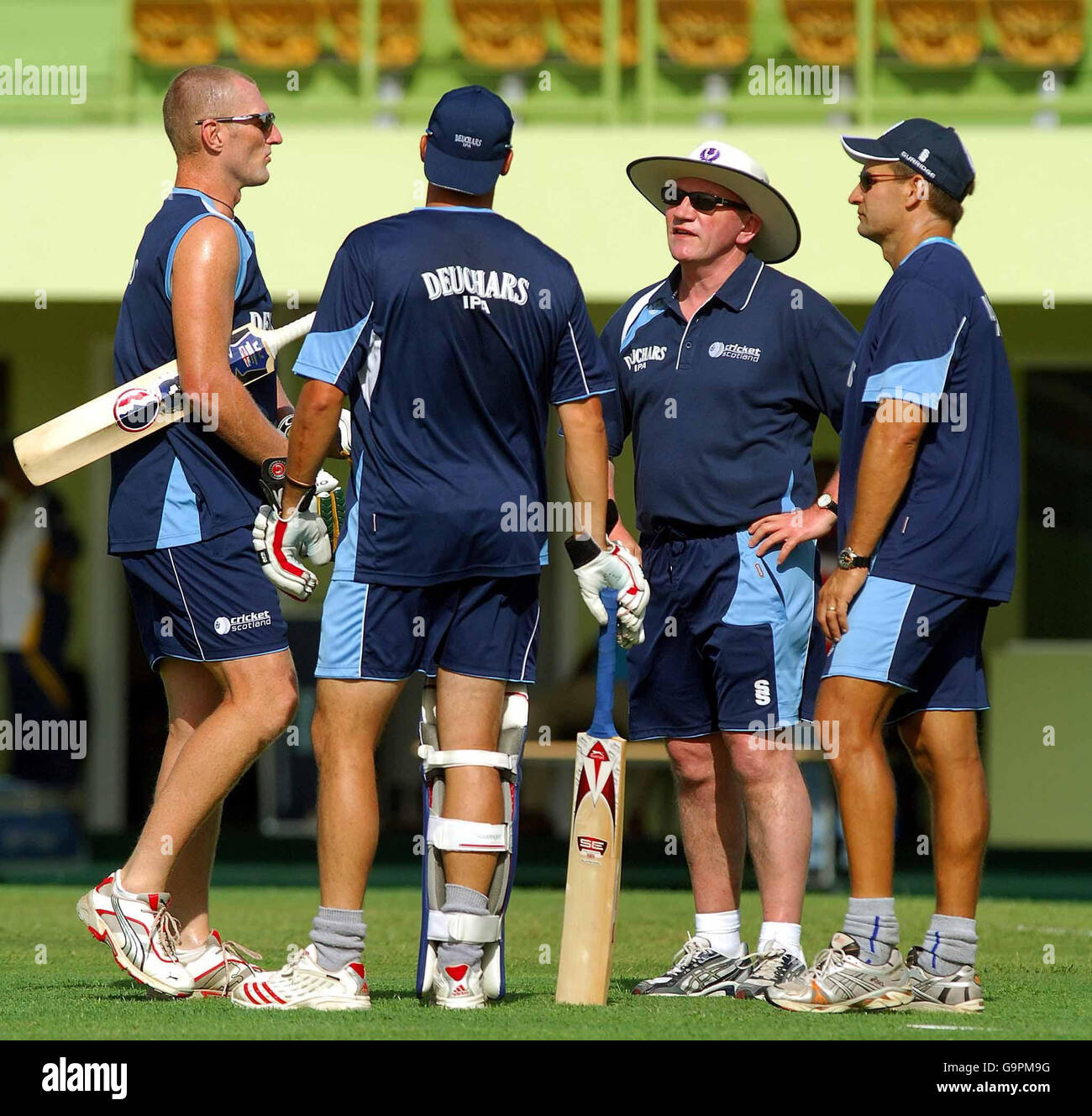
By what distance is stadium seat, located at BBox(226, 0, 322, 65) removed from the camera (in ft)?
39.1

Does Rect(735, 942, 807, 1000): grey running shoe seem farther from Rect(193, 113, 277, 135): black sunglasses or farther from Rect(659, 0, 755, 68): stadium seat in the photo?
Rect(659, 0, 755, 68): stadium seat

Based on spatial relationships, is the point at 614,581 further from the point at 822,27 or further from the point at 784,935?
the point at 822,27

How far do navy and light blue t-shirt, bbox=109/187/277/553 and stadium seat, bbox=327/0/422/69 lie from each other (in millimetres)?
6749

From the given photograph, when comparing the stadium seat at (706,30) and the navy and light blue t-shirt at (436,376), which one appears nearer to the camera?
the navy and light blue t-shirt at (436,376)

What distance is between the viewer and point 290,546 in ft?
15.5

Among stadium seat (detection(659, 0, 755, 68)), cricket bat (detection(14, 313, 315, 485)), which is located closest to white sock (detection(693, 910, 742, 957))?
cricket bat (detection(14, 313, 315, 485))

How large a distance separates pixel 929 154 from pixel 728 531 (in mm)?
1150

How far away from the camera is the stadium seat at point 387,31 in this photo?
11617 millimetres

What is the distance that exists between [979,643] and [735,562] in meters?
0.71

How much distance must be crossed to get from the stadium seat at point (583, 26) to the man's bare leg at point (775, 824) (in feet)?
24.4

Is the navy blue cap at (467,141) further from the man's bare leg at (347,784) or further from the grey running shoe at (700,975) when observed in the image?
the grey running shoe at (700,975)

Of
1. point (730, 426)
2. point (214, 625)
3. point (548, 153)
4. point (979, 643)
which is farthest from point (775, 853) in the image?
point (548, 153)

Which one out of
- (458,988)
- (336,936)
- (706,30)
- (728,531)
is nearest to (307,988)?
(336,936)

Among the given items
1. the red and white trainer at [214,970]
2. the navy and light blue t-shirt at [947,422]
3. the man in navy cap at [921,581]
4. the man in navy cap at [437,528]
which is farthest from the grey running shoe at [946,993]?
the red and white trainer at [214,970]
